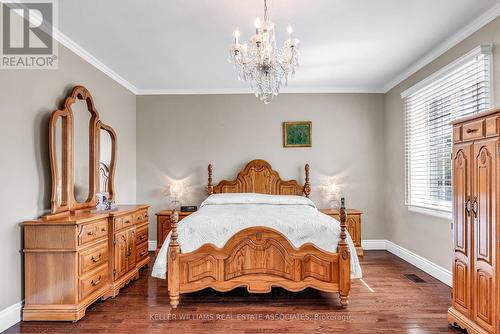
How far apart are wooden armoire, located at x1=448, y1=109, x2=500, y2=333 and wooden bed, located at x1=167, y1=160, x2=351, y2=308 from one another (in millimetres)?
938

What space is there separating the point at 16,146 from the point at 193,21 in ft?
6.37

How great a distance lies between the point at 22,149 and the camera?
2865 millimetres

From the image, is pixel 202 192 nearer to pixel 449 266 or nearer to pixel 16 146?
pixel 16 146

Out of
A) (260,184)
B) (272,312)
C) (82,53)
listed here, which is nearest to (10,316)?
(272,312)

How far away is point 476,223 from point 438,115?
2007 mm

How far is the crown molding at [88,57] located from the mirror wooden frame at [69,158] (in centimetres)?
45

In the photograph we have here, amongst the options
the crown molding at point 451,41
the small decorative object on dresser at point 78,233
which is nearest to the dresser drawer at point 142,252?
the small decorative object on dresser at point 78,233

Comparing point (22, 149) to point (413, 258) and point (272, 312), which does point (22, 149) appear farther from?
point (413, 258)

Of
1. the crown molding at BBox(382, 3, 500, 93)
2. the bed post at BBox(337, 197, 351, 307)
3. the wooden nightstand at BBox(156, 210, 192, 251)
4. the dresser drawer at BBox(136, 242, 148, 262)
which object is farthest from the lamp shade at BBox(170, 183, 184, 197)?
the crown molding at BBox(382, 3, 500, 93)

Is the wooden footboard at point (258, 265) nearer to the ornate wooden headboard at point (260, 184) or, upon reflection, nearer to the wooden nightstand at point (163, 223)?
the wooden nightstand at point (163, 223)

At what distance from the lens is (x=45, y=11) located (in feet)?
9.69

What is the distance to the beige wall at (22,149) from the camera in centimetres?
269

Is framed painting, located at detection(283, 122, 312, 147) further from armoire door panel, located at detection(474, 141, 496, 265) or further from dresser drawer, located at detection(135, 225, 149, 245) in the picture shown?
armoire door panel, located at detection(474, 141, 496, 265)

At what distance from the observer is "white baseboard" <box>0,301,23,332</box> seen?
2.60 m
